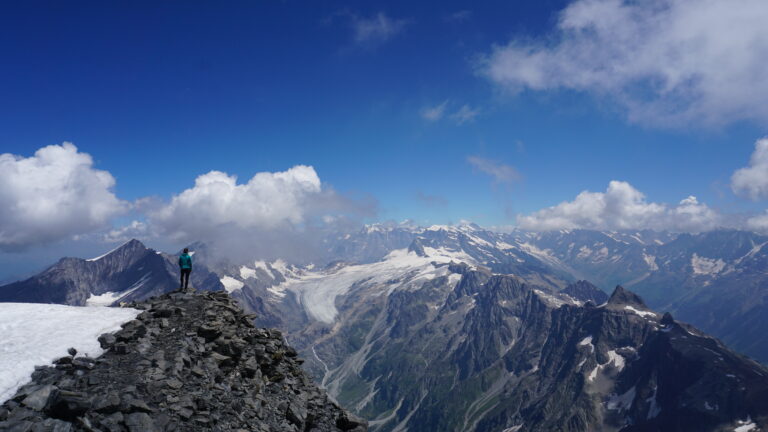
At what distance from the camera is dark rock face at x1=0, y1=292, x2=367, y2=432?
15547 millimetres

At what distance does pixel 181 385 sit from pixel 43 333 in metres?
10.7

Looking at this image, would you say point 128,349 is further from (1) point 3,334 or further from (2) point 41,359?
(1) point 3,334

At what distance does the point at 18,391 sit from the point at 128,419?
20.9ft

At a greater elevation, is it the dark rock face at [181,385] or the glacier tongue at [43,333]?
the glacier tongue at [43,333]

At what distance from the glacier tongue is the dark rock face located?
0.78 metres

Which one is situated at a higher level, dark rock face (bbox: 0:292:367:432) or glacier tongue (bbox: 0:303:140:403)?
glacier tongue (bbox: 0:303:140:403)

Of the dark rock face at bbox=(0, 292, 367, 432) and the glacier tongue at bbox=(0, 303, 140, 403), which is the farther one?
the glacier tongue at bbox=(0, 303, 140, 403)

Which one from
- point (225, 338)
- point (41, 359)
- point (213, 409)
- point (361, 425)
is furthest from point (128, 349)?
point (361, 425)

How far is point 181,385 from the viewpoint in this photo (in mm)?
18953

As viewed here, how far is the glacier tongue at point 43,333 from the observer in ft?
61.8

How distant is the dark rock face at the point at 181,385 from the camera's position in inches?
612

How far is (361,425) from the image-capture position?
24547 millimetres

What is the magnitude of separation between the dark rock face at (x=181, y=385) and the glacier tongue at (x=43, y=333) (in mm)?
779

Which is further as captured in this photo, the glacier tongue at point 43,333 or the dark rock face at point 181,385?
the glacier tongue at point 43,333
